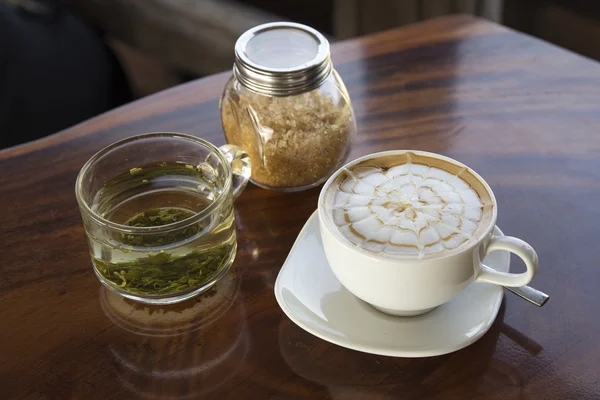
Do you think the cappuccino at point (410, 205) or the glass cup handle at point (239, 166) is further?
the glass cup handle at point (239, 166)

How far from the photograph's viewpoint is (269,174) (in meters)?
0.75

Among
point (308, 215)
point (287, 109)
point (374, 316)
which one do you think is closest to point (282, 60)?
point (287, 109)

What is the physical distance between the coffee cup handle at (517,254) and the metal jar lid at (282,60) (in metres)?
0.24

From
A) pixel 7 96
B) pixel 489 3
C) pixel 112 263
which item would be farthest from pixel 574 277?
pixel 7 96

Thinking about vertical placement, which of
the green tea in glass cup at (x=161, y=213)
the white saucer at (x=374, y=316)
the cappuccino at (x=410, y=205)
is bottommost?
the white saucer at (x=374, y=316)

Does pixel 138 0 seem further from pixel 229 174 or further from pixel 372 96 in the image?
pixel 229 174

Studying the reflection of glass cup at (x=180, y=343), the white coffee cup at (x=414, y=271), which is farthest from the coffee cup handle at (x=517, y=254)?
the reflection of glass cup at (x=180, y=343)

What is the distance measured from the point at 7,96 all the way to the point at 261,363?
3.31ft

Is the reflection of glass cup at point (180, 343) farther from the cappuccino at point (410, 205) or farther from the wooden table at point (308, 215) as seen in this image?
the cappuccino at point (410, 205)

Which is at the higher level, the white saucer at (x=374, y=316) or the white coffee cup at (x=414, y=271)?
the white coffee cup at (x=414, y=271)

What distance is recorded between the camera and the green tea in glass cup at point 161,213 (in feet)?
2.04

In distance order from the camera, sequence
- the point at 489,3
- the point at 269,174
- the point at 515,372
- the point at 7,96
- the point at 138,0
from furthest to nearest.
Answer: the point at 138,0, the point at 489,3, the point at 7,96, the point at 269,174, the point at 515,372

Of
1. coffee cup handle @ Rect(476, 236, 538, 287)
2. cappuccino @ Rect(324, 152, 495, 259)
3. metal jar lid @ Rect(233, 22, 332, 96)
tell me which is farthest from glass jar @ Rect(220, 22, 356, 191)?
coffee cup handle @ Rect(476, 236, 538, 287)

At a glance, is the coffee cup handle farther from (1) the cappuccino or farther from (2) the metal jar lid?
(2) the metal jar lid
